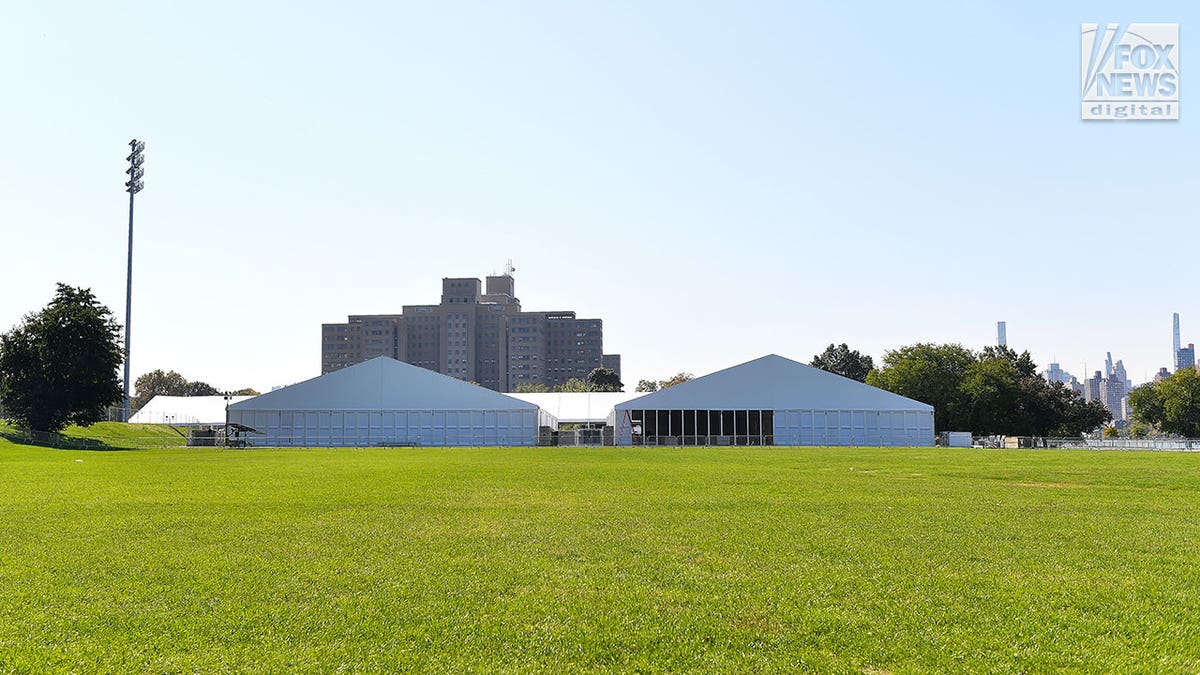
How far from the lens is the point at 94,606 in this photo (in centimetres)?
738

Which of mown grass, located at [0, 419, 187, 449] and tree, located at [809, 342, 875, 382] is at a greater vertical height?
tree, located at [809, 342, 875, 382]

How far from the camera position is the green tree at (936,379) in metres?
83.6

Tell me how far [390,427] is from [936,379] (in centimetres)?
4913

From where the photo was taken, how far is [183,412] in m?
91.3

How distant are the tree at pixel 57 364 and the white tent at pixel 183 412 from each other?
32560 millimetres

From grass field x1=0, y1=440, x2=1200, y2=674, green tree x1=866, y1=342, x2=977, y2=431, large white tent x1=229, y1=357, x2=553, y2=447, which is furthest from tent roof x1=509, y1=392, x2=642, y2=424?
grass field x1=0, y1=440, x2=1200, y2=674

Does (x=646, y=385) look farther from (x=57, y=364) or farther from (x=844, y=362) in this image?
(x=57, y=364)

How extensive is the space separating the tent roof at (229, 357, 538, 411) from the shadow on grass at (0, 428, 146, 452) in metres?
13.4

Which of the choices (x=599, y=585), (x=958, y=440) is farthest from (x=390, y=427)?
(x=599, y=585)

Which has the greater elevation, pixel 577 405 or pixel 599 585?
pixel 577 405

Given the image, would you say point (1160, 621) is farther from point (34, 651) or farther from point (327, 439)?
point (327, 439)

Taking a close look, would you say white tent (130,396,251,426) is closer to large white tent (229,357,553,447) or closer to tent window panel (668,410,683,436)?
large white tent (229,357,553,447)

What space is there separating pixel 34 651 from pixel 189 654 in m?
1.02

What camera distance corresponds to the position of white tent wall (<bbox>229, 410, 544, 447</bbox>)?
64.2 meters
